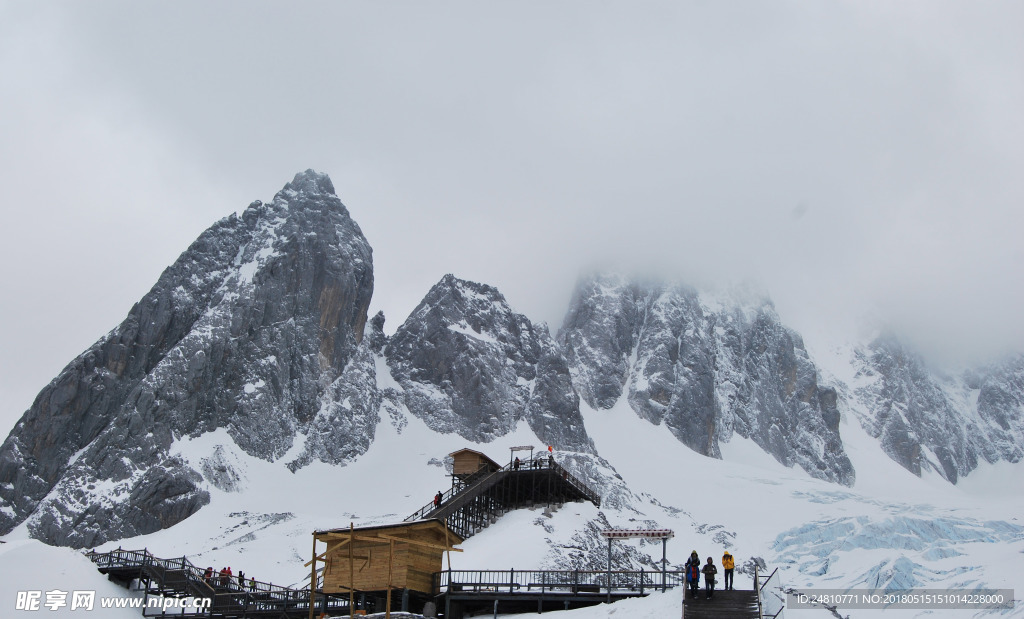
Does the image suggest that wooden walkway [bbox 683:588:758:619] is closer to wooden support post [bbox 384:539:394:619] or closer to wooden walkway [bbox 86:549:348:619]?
wooden support post [bbox 384:539:394:619]

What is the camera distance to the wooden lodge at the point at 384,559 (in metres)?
42.2

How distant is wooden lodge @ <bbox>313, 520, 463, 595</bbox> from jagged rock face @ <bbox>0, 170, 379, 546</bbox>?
2175 inches

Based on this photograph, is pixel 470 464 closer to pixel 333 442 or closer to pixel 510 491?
pixel 510 491

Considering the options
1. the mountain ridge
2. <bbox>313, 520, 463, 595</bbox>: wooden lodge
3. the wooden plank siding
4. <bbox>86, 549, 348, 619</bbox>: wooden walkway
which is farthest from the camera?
the mountain ridge

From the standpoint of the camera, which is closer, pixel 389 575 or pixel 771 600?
pixel 771 600

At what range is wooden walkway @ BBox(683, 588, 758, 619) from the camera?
32.9m

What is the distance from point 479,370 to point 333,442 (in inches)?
1200

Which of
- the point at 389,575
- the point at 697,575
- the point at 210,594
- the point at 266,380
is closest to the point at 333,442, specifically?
the point at 266,380

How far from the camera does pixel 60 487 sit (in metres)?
96.8

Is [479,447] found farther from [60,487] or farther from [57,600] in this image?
[57,600]

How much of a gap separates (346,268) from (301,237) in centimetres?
777

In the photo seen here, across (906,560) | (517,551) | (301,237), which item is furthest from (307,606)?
(301,237)

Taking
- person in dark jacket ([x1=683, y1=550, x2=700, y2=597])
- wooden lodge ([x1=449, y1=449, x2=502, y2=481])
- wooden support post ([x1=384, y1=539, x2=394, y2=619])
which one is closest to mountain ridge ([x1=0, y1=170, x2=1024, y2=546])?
wooden lodge ([x1=449, y1=449, x2=502, y2=481])

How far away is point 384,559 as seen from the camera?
4269 centimetres
